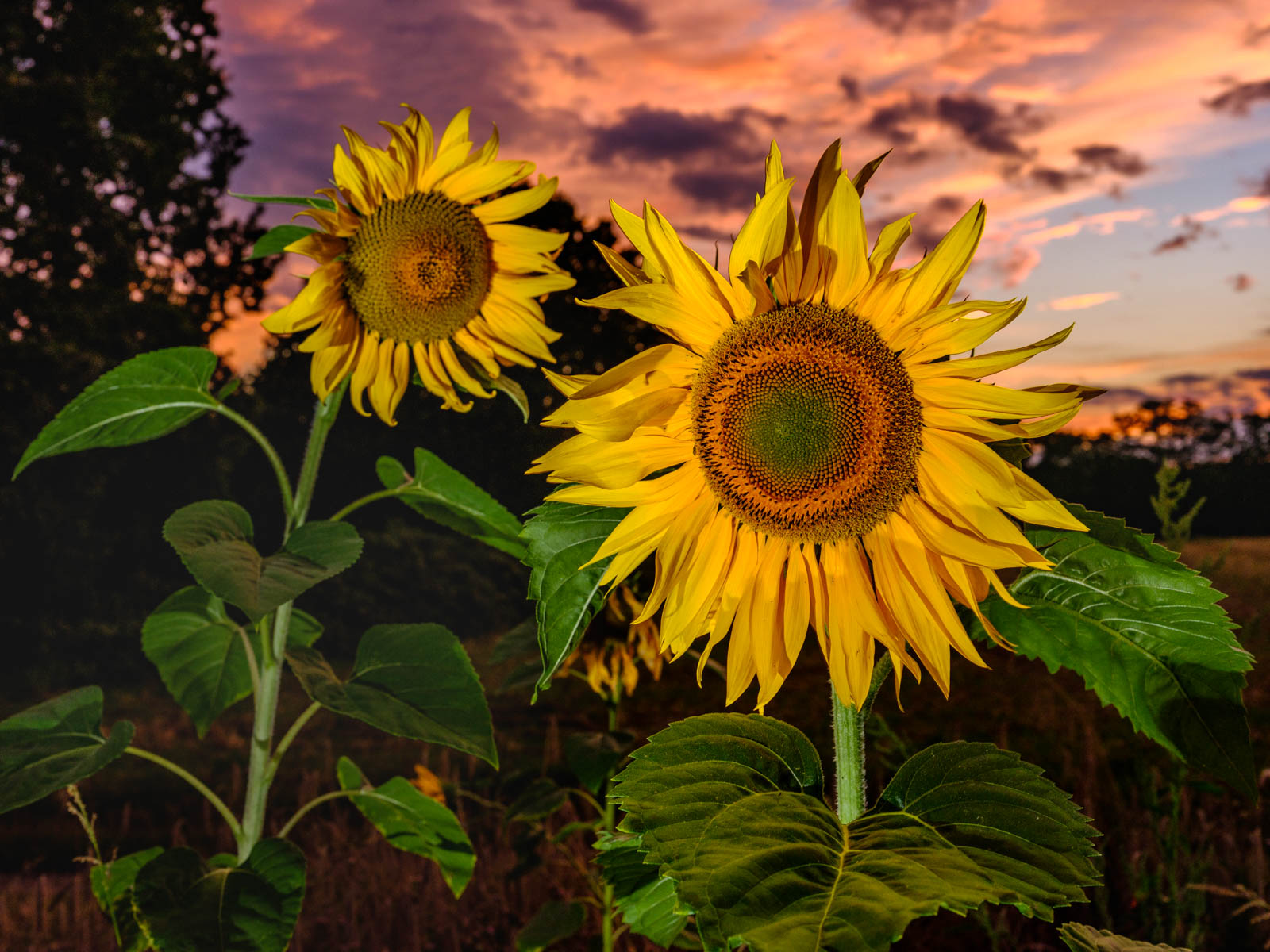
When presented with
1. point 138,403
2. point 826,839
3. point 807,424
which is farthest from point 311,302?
point 826,839

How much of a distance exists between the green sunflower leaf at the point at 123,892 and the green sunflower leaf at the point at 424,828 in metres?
0.43

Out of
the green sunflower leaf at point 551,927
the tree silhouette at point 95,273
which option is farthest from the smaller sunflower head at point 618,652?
the tree silhouette at point 95,273

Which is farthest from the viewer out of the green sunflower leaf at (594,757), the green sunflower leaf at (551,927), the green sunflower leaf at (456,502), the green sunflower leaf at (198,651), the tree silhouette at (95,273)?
the tree silhouette at (95,273)

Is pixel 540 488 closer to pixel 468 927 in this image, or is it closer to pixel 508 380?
pixel 468 927

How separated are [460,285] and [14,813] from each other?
636 cm

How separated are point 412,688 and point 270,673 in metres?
0.30

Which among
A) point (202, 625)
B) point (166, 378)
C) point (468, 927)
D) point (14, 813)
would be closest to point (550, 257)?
point (166, 378)

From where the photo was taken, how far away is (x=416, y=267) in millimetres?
1767

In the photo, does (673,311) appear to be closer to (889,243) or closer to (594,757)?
(889,243)

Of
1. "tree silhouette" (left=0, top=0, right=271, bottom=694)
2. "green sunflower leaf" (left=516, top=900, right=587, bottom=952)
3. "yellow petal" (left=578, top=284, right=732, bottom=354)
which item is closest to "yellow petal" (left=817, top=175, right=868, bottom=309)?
"yellow petal" (left=578, top=284, right=732, bottom=354)

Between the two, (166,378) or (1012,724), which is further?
(1012,724)

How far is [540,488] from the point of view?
6.12 m

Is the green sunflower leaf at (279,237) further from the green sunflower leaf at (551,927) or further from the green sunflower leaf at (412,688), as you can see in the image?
the green sunflower leaf at (551,927)

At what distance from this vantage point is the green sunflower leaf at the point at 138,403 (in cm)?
166
